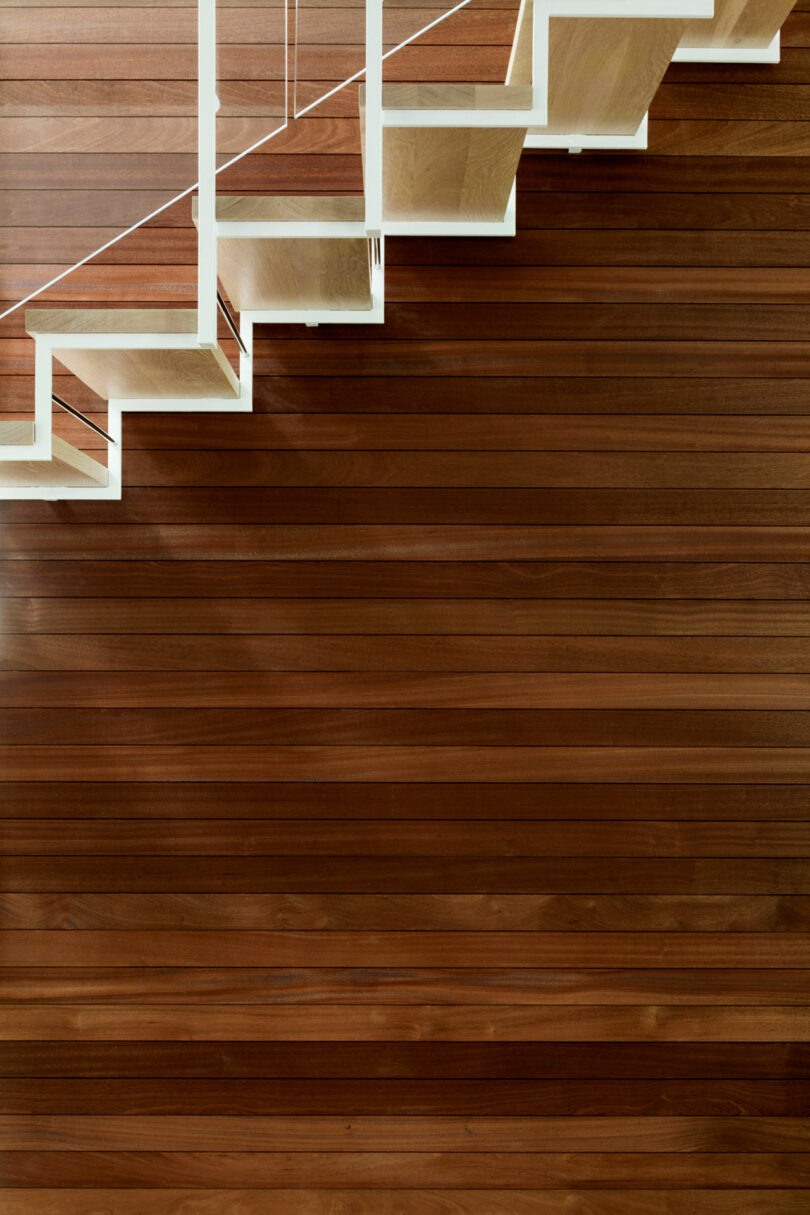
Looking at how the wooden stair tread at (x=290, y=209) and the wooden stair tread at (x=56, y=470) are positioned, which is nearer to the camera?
the wooden stair tread at (x=290, y=209)

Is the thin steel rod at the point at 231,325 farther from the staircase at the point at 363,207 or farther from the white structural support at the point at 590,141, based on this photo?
the white structural support at the point at 590,141

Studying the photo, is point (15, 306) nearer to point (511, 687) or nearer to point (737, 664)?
point (511, 687)

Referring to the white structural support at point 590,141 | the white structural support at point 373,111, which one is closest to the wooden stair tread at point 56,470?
the white structural support at point 373,111

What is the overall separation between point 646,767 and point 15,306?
1.74 meters

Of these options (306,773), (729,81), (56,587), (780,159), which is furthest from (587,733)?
(729,81)

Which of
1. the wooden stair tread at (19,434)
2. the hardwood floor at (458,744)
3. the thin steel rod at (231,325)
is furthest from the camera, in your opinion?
the hardwood floor at (458,744)

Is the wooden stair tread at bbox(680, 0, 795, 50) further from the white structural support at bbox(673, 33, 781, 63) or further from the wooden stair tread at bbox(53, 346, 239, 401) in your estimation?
the wooden stair tread at bbox(53, 346, 239, 401)

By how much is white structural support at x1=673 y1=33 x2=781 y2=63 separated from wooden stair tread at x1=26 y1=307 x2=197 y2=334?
151 cm

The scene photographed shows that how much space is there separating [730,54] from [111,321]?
1.72 m

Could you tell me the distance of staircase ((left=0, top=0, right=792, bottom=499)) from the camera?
1588mm

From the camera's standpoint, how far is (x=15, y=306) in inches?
67.1

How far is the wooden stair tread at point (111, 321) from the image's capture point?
163cm

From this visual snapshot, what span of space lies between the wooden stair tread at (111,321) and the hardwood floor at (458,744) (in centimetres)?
65

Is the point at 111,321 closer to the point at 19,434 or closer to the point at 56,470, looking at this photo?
the point at 19,434
